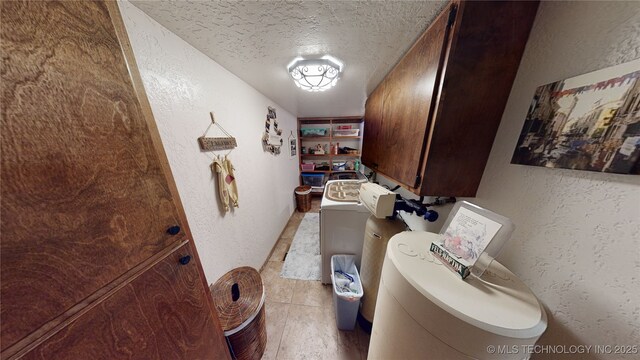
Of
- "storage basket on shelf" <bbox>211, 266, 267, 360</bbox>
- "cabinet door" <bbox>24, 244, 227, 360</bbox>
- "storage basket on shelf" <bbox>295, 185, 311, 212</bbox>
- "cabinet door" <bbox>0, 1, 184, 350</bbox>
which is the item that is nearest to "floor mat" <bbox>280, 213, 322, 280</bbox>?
"storage basket on shelf" <bbox>295, 185, 311, 212</bbox>

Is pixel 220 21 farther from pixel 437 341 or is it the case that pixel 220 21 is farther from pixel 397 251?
pixel 437 341

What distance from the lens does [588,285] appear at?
1.36ft

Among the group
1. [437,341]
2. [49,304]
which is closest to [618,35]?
[437,341]

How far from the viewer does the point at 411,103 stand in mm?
758

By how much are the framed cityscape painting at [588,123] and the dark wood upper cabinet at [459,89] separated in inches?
4.4

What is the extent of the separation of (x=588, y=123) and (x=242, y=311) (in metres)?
1.51

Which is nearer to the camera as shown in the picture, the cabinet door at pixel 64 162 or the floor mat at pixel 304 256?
the cabinet door at pixel 64 162

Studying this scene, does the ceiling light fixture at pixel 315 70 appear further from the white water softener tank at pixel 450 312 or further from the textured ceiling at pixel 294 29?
the white water softener tank at pixel 450 312

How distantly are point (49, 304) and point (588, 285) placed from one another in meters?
1.27

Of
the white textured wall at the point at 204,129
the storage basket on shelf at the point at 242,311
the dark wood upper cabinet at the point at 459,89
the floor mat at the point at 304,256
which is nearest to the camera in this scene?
the dark wood upper cabinet at the point at 459,89

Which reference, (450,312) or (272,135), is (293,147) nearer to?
(272,135)

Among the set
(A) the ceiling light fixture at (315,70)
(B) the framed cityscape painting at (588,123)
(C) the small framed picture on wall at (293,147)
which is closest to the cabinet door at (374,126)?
(A) the ceiling light fixture at (315,70)

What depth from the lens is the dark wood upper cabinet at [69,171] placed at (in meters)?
A: 0.30

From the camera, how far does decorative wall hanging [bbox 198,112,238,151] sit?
929 mm
